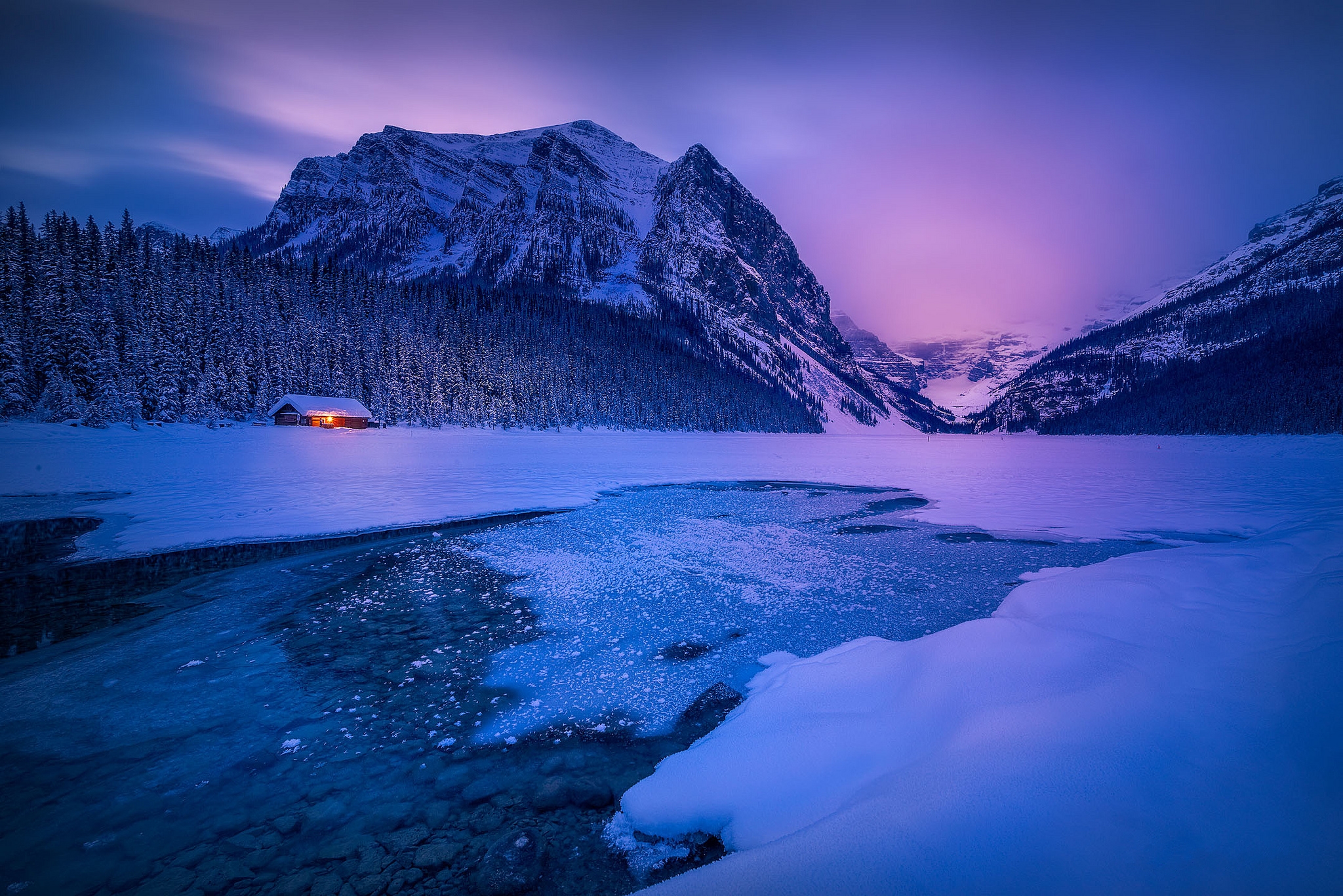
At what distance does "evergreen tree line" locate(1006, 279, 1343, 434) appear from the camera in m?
95.8

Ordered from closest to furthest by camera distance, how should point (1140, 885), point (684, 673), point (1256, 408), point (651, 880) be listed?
1. point (1140, 885)
2. point (651, 880)
3. point (684, 673)
4. point (1256, 408)

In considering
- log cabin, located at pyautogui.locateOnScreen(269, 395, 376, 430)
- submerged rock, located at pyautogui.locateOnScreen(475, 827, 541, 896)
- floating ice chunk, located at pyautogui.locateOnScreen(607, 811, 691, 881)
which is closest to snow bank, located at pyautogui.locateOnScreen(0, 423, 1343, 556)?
log cabin, located at pyautogui.locateOnScreen(269, 395, 376, 430)

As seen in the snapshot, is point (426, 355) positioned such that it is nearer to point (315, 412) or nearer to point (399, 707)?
point (315, 412)

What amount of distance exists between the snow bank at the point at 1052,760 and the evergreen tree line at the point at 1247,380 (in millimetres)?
127416

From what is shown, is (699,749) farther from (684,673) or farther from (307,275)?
(307,275)

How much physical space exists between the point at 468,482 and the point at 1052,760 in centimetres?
2452

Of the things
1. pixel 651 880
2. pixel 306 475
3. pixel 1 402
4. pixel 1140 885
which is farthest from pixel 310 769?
pixel 1 402

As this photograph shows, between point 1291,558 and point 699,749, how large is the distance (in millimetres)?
9623

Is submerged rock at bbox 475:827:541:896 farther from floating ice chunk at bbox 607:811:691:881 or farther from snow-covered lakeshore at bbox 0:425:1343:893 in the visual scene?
snow-covered lakeshore at bbox 0:425:1343:893

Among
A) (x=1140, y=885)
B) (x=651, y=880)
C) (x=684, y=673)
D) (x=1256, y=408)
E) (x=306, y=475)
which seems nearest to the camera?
(x=1140, y=885)

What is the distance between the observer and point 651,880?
12.2 feet

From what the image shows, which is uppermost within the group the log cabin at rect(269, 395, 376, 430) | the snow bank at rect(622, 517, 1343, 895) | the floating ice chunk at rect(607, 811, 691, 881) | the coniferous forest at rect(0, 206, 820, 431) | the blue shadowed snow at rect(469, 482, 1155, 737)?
the coniferous forest at rect(0, 206, 820, 431)

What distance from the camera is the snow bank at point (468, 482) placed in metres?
15.4

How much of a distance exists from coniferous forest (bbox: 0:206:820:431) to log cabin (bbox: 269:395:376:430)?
243 cm
